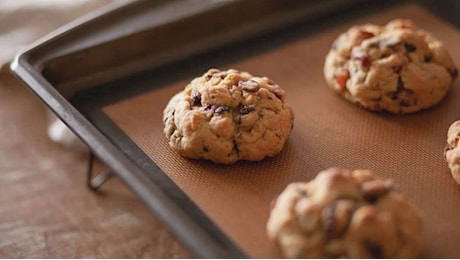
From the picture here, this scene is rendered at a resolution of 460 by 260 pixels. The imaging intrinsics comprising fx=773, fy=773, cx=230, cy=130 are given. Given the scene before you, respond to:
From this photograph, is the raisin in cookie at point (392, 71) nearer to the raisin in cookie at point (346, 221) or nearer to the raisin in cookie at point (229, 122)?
the raisin in cookie at point (229, 122)

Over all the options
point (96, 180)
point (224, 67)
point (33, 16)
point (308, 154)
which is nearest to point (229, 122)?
point (308, 154)

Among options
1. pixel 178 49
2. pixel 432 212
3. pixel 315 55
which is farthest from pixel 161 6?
pixel 432 212

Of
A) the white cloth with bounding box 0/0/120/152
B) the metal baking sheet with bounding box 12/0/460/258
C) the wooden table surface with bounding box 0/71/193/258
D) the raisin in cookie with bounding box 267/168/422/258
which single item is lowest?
the wooden table surface with bounding box 0/71/193/258

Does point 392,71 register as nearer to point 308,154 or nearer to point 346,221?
point 308,154

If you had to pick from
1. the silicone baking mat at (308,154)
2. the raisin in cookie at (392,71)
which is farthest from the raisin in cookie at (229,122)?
the raisin in cookie at (392,71)

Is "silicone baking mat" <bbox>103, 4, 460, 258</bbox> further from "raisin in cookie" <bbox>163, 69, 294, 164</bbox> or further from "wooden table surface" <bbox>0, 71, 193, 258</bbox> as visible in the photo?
"wooden table surface" <bbox>0, 71, 193, 258</bbox>

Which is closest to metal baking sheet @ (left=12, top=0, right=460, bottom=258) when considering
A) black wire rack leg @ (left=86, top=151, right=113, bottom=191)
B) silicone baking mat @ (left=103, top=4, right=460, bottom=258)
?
silicone baking mat @ (left=103, top=4, right=460, bottom=258)

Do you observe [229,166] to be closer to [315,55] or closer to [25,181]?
[315,55]
